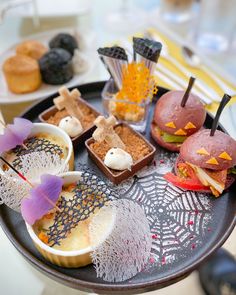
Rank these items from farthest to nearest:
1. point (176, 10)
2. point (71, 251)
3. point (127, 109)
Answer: point (176, 10) < point (127, 109) < point (71, 251)

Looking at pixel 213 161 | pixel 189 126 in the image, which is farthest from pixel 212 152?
pixel 189 126

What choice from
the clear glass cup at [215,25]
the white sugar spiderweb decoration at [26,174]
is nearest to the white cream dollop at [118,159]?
the white sugar spiderweb decoration at [26,174]

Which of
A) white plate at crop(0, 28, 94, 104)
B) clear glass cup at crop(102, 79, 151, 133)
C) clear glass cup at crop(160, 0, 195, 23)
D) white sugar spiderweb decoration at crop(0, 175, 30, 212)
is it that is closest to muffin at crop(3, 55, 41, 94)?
white plate at crop(0, 28, 94, 104)

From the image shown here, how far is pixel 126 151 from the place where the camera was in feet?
3.02

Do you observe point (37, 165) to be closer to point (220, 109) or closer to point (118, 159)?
point (118, 159)

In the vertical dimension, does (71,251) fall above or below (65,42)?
below

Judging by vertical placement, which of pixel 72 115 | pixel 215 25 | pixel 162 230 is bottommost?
pixel 162 230

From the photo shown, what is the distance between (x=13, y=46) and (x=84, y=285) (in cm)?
103

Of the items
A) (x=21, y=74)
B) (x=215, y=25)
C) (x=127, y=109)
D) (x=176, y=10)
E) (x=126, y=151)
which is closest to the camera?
(x=126, y=151)

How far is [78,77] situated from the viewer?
4.15ft

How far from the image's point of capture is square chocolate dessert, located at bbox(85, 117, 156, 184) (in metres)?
0.88

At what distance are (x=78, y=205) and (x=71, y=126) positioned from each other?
0.27 metres

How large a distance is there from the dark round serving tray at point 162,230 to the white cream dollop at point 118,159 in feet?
0.18

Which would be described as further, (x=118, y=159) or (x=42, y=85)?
(x=42, y=85)
